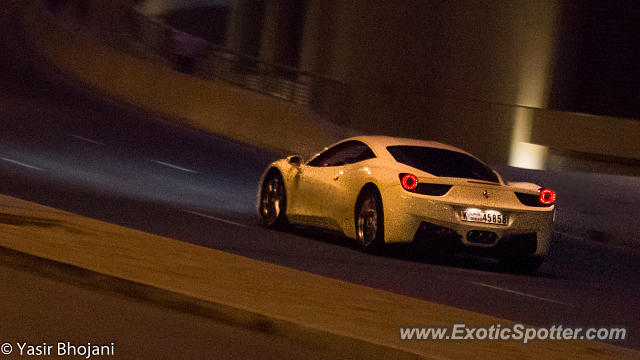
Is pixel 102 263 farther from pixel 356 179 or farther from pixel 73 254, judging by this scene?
pixel 356 179

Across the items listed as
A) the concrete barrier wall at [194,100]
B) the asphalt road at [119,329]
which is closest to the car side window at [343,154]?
the asphalt road at [119,329]

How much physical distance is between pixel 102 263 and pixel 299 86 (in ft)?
80.9

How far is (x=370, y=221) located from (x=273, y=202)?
2364mm

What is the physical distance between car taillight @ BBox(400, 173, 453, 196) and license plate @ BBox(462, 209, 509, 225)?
300 mm

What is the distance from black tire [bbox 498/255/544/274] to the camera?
1205 centimetres

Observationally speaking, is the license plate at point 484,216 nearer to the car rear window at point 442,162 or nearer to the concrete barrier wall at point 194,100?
the car rear window at point 442,162

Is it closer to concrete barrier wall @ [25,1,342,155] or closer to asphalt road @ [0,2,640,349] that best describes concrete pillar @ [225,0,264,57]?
concrete barrier wall @ [25,1,342,155]

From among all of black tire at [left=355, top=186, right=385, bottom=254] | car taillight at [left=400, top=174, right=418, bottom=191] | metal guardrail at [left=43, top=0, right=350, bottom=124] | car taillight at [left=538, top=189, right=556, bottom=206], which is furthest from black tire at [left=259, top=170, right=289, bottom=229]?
metal guardrail at [left=43, top=0, right=350, bottom=124]

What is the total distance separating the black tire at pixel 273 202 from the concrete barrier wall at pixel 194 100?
41.0ft

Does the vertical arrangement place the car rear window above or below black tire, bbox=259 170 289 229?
above

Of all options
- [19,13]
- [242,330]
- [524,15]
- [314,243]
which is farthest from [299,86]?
[242,330]

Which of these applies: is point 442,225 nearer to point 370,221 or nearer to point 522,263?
point 370,221

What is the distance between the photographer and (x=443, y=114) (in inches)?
1262

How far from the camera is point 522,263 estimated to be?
12.2 meters
